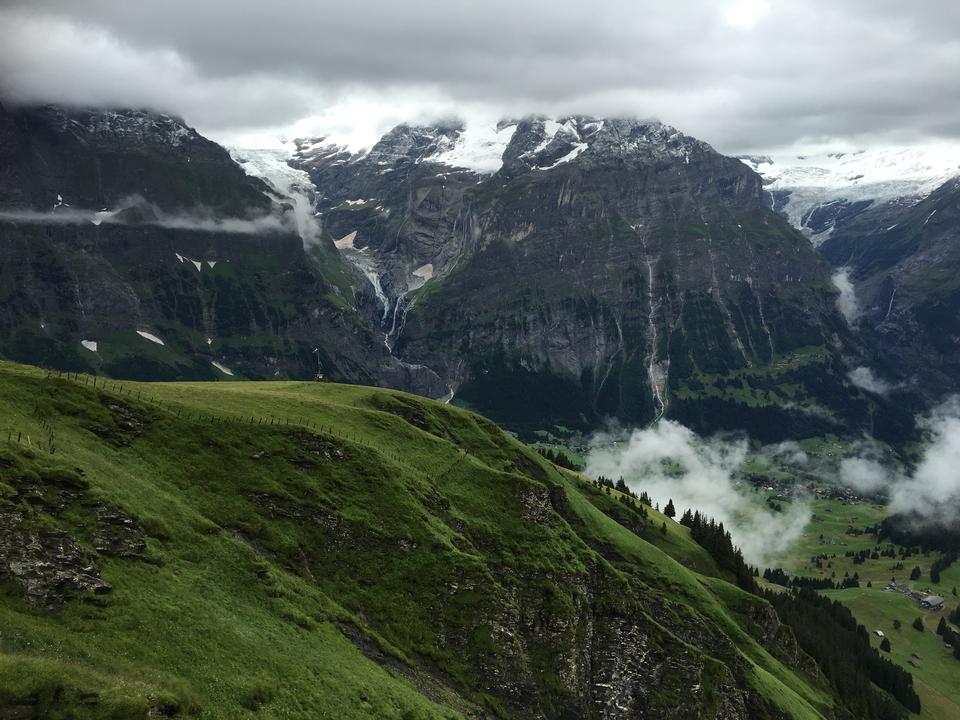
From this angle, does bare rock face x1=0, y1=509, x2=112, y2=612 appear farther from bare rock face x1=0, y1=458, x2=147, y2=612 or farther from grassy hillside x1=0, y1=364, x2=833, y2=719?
grassy hillside x1=0, y1=364, x2=833, y2=719

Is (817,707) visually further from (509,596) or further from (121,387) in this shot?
(121,387)

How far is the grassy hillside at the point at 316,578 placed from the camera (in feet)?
217

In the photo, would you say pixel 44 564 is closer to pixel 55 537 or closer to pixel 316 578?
pixel 55 537

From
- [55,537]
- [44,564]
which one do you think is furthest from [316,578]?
[44,564]

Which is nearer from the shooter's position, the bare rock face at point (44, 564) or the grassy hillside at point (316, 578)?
the bare rock face at point (44, 564)

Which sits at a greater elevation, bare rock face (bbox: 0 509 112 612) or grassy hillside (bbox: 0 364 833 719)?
bare rock face (bbox: 0 509 112 612)

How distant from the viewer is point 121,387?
118 metres

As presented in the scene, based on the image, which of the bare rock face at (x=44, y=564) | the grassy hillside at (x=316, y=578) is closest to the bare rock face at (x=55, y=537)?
the bare rock face at (x=44, y=564)

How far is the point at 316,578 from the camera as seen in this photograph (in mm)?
102750

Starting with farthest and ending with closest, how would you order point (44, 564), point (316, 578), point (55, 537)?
point (316, 578)
point (55, 537)
point (44, 564)

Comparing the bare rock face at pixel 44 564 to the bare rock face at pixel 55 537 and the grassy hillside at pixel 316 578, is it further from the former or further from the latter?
the grassy hillside at pixel 316 578

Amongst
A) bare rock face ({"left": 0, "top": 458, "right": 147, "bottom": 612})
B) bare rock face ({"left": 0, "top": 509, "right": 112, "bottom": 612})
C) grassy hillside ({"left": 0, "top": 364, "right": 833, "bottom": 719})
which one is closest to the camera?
bare rock face ({"left": 0, "top": 509, "right": 112, "bottom": 612})

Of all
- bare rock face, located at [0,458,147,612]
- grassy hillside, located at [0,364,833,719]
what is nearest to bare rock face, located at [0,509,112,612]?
bare rock face, located at [0,458,147,612]

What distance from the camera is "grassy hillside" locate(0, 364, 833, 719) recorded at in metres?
66.1
